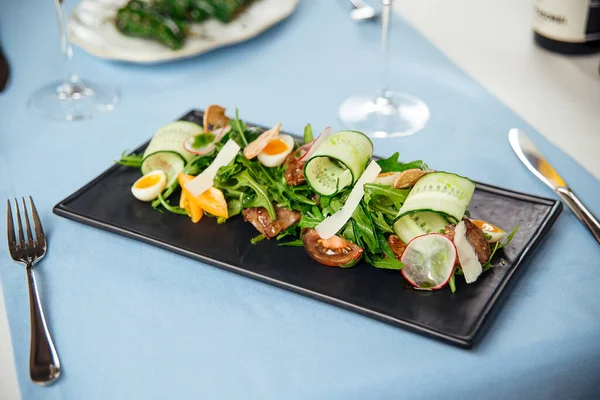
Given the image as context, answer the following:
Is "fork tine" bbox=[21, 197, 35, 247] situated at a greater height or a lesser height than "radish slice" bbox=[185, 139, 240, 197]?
lesser

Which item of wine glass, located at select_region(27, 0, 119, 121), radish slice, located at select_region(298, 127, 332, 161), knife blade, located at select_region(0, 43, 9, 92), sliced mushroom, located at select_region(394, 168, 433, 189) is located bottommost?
knife blade, located at select_region(0, 43, 9, 92)

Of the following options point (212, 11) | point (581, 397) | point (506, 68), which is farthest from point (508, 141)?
point (212, 11)

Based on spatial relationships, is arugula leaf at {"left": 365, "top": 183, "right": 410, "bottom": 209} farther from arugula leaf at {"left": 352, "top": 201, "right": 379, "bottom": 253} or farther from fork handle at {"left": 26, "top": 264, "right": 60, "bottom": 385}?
fork handle at {"left": 26, "top": 264, "right": 60, "bottom": 385}

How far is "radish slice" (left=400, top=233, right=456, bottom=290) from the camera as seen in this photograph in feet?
3.59

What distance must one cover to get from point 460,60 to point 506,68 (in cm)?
13

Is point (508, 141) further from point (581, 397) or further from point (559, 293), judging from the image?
point (581, 397)

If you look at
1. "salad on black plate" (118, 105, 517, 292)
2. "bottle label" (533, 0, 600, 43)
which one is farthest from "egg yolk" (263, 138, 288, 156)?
"bottle label" (533, 0, 600, 43)

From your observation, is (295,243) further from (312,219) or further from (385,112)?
(385,112)

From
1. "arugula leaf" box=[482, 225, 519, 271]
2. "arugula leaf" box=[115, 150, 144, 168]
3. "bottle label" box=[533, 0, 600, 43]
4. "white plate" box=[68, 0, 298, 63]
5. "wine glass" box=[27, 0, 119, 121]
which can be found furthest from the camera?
"white plate" box=[68, 0, 298, 63]

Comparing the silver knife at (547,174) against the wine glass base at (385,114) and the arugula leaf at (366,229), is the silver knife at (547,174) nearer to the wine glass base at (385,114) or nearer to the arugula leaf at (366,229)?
the wine glass base at (385,114)

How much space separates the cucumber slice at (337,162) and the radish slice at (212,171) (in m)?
0.17

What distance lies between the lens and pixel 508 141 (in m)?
1.62

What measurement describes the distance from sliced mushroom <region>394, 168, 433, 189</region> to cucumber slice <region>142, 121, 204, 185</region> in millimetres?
457

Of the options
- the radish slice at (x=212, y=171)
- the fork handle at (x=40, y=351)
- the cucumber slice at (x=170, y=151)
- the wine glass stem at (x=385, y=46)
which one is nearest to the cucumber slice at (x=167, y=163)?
the cucumber slice at (x=170, y=151)
